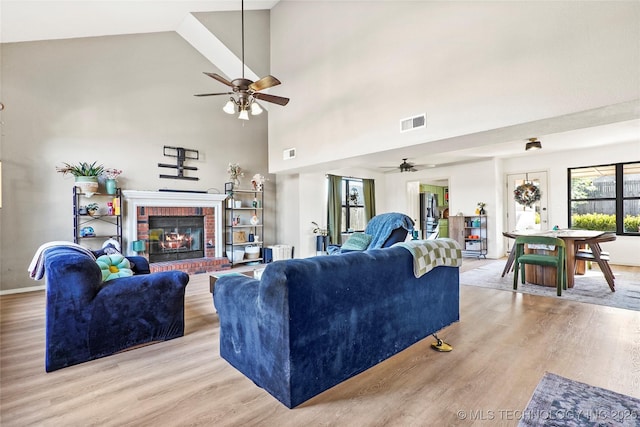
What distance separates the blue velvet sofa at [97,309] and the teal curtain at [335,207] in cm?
508

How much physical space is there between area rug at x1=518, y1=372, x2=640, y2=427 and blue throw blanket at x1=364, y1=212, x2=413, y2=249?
9.07ft

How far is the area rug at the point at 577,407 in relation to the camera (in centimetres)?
167

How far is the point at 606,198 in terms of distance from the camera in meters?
6.68

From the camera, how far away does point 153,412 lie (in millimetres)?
1790

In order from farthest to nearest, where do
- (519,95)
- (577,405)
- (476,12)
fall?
(476,12), (519,95), (577,405)

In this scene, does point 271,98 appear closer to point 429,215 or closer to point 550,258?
point 550,258

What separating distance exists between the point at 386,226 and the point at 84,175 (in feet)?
15.4

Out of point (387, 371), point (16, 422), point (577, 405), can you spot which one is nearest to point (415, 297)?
point (387, 371)

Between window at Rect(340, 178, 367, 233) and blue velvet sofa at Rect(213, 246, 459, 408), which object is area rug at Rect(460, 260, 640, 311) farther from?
window at Rect(340, 178, 367, 233)

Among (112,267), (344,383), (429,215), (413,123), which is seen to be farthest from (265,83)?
(429,215)

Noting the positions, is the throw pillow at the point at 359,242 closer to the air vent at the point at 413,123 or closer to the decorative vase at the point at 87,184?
the air vent at the point at 413,123

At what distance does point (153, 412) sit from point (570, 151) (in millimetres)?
8764

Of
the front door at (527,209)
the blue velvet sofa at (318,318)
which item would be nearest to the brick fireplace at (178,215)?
the blue velvet sofa at (318,318)

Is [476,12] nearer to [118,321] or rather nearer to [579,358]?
[579,358]
